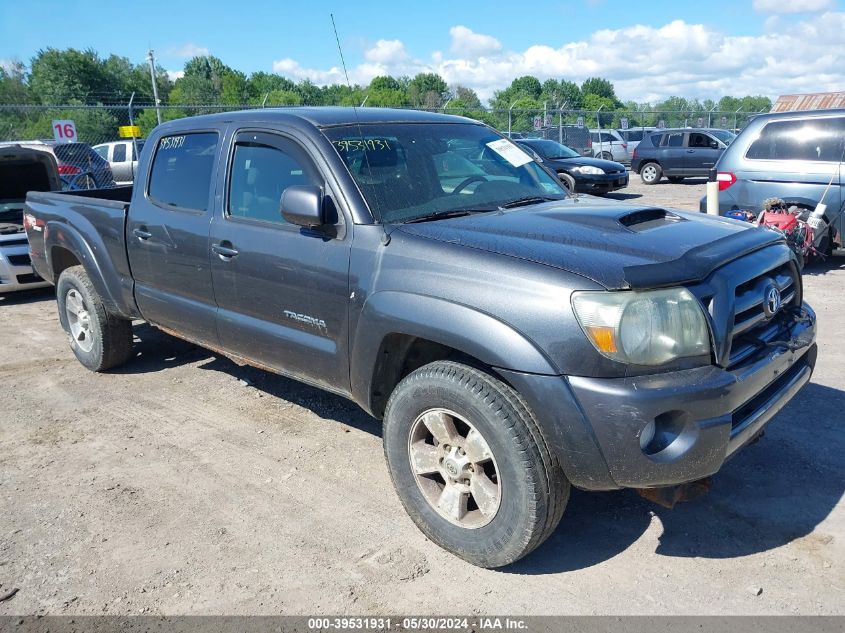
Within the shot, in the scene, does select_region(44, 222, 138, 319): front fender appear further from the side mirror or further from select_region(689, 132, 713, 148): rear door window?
select_region(689, 132, 713, 148): rear door window

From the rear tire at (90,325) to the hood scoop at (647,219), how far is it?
13.1 feet

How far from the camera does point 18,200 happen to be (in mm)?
9336

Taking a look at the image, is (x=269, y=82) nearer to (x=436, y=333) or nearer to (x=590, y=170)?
(x=590, y=170)

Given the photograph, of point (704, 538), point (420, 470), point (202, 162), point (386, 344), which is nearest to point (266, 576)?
point (420, 470)

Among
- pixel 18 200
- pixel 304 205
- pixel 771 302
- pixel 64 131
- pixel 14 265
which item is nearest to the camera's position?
pixel 771 302

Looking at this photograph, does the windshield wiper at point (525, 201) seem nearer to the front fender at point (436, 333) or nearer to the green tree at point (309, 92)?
the front fender at point (436, 333)

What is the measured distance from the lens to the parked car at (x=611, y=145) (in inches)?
1047

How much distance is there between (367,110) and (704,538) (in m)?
2.88

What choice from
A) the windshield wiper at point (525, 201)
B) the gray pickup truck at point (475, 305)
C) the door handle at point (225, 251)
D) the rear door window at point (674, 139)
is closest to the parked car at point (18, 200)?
the gray pickup truck at point (475, 305)

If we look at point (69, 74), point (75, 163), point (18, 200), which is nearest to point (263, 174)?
point (18, 200)

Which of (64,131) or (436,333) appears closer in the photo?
(436,333)

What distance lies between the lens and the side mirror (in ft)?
10.7

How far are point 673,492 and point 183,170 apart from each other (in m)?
3.47

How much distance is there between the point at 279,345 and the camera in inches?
149
